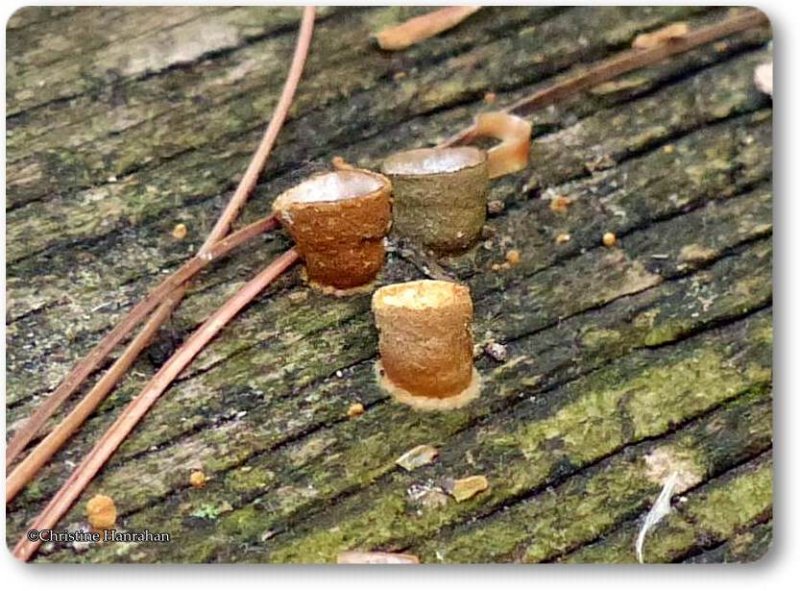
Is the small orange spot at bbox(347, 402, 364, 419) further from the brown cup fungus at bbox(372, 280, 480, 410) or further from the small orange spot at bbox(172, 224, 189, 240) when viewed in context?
the small orange spot at bbox(172, 224, 189, 240)

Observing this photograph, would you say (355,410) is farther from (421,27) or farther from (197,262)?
(421,27)

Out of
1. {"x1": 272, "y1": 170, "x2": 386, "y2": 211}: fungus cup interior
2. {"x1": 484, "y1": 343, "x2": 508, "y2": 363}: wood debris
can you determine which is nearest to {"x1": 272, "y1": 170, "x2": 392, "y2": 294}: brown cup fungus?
{"x1": 272, "y1": 170, "x2": 386, "y2": 211}: fungus cup interior

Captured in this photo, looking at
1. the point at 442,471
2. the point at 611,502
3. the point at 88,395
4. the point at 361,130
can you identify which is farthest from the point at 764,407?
the point at 88,395

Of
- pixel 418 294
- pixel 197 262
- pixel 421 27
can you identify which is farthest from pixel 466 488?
pixel 421 27

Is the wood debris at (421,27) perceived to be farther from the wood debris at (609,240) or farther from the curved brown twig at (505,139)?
the wood debris at (609,240)

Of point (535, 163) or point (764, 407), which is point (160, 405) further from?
point (764, 407)

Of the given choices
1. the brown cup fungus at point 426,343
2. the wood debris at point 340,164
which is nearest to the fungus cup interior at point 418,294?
the brown cup fungus at point 426,343
